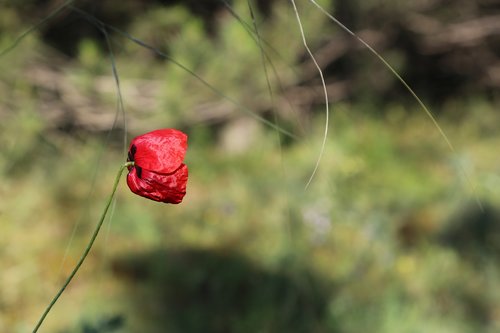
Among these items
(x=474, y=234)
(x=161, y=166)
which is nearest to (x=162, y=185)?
(x=161, y=166)

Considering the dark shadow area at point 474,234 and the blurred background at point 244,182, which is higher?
the dark shadow area at point 474,234

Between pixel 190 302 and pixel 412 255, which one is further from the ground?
pixel 412 255

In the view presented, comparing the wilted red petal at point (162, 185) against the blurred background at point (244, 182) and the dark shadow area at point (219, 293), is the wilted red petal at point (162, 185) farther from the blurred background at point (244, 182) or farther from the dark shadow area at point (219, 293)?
the dark shadow area at point (219, 293)

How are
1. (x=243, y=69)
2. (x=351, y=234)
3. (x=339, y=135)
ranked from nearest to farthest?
(x=351, y=234), (x=243, y=69), (x=339, y=135)

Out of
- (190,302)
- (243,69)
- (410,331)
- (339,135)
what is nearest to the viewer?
(410,331)

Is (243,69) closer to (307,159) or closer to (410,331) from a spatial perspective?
(307,159)

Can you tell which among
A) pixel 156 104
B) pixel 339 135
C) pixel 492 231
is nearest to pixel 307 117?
pixel 339 135

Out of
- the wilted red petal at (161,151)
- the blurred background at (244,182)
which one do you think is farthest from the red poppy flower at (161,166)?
the blurred background at (244,182)

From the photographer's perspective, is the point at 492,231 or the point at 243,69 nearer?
the point at 492,231
